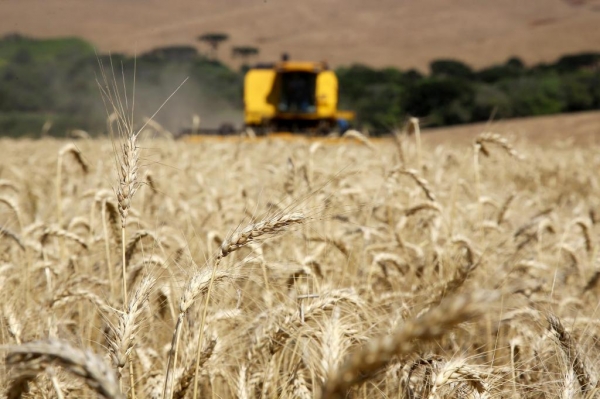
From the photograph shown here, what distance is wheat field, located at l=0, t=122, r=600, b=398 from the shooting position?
45.1 inches

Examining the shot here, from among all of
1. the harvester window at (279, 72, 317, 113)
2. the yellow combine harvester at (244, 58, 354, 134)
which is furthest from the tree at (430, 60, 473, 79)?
the harvester window at (279, 72, 317, 113)

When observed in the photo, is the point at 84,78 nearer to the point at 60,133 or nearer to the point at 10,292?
the point at 60,133

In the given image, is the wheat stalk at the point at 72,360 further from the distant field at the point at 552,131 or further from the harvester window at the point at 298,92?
the harvester window at the point at 298,92

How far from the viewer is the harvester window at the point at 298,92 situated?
65.0 ft

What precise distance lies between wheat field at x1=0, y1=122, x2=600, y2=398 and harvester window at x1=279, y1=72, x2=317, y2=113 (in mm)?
15289

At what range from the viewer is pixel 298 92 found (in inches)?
783

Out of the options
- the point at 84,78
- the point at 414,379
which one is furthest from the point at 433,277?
the point at 84,78

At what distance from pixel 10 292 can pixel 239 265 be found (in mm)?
1094

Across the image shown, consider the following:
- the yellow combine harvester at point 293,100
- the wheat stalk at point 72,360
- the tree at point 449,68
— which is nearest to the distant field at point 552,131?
the yellow combine harvester at point 293,100

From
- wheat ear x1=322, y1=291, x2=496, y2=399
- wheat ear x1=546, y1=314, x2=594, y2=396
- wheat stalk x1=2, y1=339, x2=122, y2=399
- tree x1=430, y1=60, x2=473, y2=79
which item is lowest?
wheat ear x1=546, y1=314, x2=594, y2=396

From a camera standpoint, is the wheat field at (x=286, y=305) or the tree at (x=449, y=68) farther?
the tree at (x=449, y=68)

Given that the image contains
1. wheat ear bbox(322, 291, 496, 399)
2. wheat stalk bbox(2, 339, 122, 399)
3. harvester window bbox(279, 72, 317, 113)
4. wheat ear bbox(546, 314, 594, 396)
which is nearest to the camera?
wheat ear bbox(322, 291, 496, 399)

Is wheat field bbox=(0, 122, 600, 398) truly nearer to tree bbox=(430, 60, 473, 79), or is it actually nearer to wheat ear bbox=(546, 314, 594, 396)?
wheat ear bbox=(546, 314, 594, 396)

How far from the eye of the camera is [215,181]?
5.71 m
